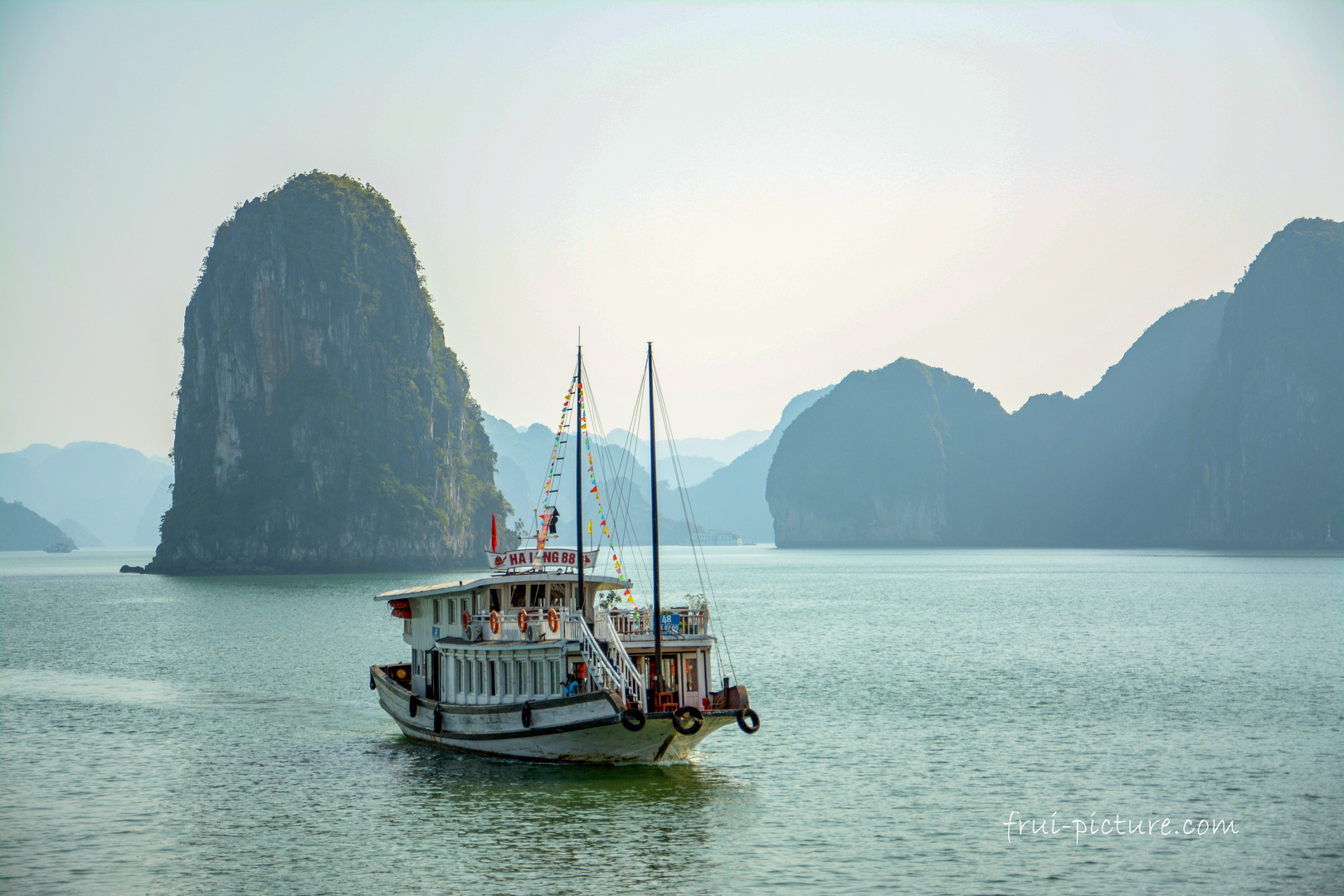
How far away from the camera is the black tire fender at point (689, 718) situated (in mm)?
29513

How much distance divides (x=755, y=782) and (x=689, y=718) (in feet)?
9.10

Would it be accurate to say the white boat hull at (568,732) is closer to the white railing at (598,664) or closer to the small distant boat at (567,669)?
the small distant boat at (567,669)

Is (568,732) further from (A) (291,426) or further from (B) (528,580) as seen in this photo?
(A) (291,426)

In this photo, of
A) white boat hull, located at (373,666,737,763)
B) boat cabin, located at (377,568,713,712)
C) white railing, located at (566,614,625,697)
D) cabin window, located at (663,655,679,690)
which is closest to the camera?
white boat hull, located at (373,666,737,763)

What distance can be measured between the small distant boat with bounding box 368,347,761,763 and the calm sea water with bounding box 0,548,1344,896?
1.05 metres

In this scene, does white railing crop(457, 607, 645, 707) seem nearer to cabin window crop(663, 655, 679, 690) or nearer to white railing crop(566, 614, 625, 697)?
white railing crop(566, 614, 625, 697)

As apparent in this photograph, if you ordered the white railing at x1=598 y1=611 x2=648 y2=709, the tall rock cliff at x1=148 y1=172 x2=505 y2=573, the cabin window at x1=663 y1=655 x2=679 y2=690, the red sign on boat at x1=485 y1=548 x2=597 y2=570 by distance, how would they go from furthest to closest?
the tall rock cliff at x1=148 y1=172 x2=505 y2=573 < the red sign on boat at x1=485 y1=548 x2=597 y2=570 < the cabin window at x1=663 y1=655 x2=679 y2=690 < the white railing at x1=598 y1=611 x2=648 y2=709

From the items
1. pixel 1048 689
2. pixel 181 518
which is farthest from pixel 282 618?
pixel 181 518

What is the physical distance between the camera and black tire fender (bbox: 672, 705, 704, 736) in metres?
29.5

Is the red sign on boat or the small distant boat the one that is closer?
the small distant boat

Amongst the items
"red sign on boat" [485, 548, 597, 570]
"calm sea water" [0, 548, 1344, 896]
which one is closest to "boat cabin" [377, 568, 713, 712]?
"red sign on boat" [485, 548, 597, 570]

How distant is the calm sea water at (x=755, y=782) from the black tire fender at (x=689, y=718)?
→ 1587 mm

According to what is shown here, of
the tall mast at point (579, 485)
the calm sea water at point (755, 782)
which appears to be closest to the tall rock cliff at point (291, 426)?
the calm sea water at point (755, 782)

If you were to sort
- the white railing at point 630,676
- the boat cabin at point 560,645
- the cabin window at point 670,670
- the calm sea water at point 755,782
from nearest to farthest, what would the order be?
the calm sea water at point 755,782, the white railing at point 630,676, the boat cabin at point 560,645, the cabin window at point 670,670
